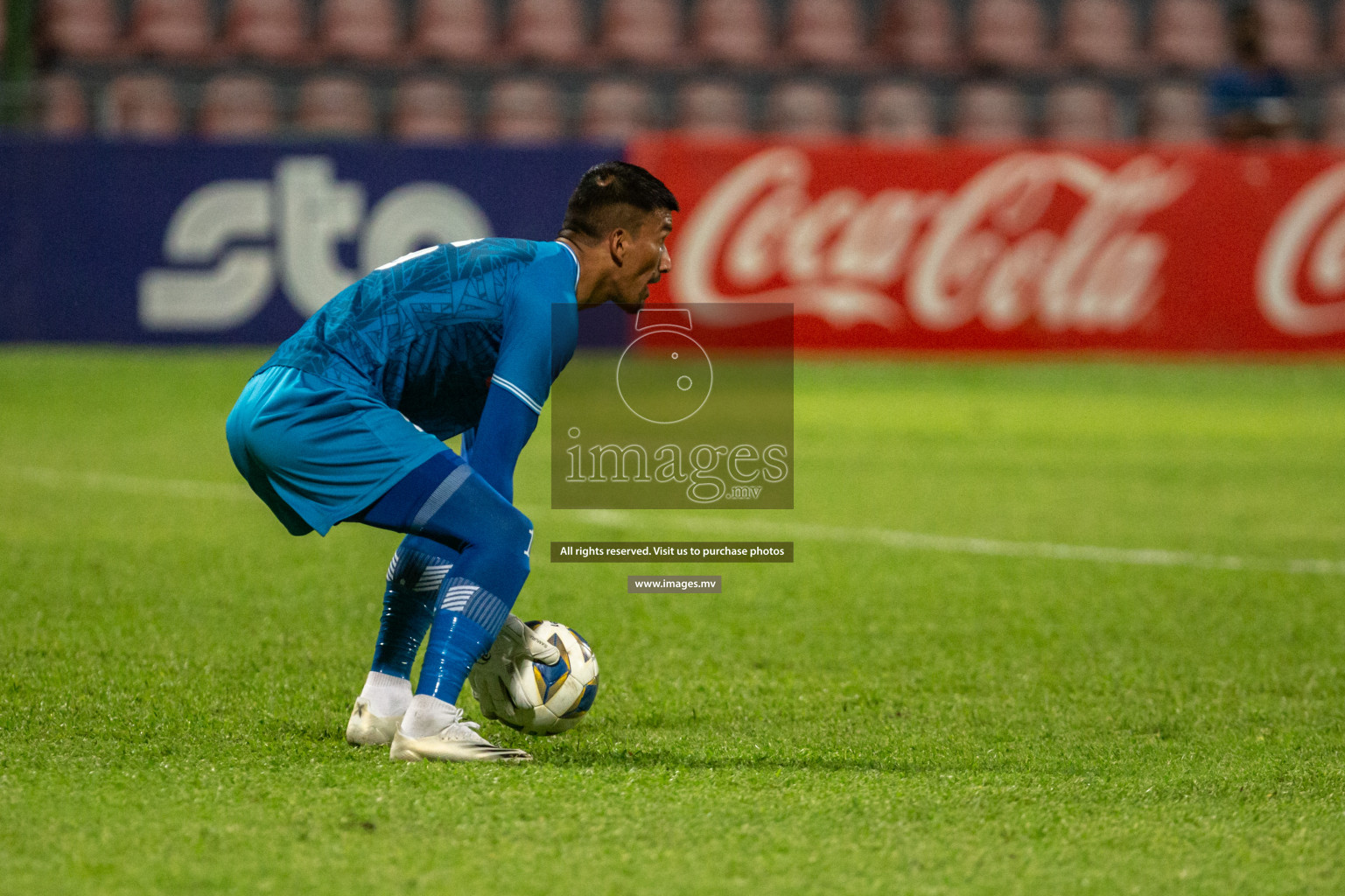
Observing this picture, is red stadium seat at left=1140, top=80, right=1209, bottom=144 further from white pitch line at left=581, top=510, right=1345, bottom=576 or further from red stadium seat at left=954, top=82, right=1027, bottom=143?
white pitch line at left=581, top=510, right=1345, bottom=576

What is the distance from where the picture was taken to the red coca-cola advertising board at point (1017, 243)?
1427 cm

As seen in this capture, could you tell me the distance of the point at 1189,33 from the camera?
715 inches

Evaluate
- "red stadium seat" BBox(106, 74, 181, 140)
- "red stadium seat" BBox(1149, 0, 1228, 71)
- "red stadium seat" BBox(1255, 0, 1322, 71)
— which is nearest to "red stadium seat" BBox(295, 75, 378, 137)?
"red stadium seat" BBox(106, 74, 181, 140)

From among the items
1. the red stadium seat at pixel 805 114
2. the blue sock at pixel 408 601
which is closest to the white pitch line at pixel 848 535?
the blue sock at pixel 408 601

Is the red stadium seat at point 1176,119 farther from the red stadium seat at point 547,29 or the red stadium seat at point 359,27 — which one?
the red stadium seat at point 359,27

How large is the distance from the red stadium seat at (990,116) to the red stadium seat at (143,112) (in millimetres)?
7404

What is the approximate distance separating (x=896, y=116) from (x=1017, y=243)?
83.7 inches

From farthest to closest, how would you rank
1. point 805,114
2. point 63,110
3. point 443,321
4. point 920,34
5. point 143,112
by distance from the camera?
point 920,34 < point 805,114 < point 143,112 < point 63,110 < point 443,321

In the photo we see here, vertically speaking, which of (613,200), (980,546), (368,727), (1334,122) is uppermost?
(1334,122)

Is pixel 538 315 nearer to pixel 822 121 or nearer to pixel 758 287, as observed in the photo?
pixel 758 287

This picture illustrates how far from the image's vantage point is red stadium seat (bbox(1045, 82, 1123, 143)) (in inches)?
626

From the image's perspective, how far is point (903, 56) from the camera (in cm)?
1728

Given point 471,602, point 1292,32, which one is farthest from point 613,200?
point 1292,32

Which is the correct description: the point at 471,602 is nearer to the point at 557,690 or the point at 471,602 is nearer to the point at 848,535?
the point at 557,690
